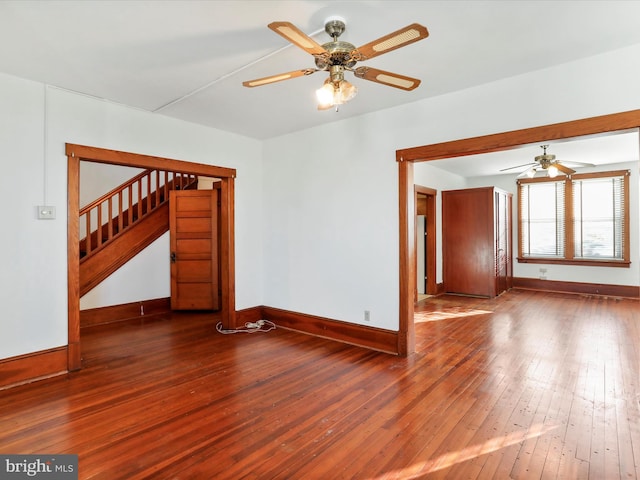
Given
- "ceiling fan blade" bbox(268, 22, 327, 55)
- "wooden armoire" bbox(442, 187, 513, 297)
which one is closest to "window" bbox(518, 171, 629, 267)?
"wooden armoire" bbox(442, 187, 513, 297)

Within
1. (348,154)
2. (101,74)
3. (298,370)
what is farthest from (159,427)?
(348,154)

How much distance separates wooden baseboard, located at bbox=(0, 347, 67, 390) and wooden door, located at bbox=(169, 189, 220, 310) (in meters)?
2.52

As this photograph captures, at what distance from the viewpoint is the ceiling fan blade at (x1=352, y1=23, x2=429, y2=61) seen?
1722 mm

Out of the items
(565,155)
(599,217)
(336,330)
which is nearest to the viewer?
(336,330)

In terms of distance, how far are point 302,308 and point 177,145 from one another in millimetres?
2648

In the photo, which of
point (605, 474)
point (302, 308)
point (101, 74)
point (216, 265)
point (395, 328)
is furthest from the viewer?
point (216, 265)

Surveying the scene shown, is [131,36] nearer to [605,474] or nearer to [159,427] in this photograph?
[159,427]

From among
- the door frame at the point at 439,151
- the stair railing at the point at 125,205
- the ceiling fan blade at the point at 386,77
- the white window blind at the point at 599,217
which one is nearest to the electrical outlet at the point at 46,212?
the stair railing at the point at 125,205

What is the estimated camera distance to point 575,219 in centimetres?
763

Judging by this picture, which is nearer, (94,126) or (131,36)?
(131,36)

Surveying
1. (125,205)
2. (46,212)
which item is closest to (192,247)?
(125,205)

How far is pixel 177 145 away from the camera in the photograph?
14.1ft

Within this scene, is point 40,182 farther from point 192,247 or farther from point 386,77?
point 386,77

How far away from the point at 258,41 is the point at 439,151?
6.68 ft
